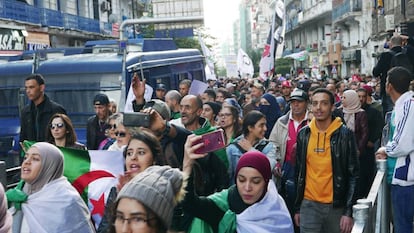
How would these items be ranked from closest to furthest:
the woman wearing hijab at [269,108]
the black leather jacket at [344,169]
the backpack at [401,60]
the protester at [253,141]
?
the black leather jacket at [344,169] < the protester at [253,141] < the backpack at [401,60] < the woman wearing hijab at [269,108]

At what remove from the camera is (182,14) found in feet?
88.8

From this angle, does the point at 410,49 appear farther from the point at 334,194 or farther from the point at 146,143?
the point at 146,143

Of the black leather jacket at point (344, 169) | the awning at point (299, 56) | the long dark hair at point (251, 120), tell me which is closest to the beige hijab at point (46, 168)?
the long dark hair at point (251, 120)

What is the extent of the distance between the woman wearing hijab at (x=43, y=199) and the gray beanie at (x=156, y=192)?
1.62 meters

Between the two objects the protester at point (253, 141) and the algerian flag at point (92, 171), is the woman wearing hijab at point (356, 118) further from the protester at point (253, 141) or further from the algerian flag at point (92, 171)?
the algerian flag at point (92, 171)

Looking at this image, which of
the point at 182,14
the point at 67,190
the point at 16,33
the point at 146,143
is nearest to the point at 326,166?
the point at 146,143

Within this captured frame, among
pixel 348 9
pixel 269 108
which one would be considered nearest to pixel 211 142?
pixel 269 108

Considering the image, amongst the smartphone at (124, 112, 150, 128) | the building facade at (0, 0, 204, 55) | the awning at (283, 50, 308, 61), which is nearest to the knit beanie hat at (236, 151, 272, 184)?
the smartphone at (124, 112, 150, 128)

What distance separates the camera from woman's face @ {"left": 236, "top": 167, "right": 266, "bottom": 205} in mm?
3838

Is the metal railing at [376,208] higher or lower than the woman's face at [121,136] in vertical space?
lower

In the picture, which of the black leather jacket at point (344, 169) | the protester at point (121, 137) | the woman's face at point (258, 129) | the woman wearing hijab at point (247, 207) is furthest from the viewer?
the woman's face at point (258, 129)

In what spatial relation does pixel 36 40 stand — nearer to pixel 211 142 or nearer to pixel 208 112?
pixel 208 112

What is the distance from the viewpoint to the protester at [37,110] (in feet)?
23.1

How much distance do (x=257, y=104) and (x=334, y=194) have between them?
155 inches
